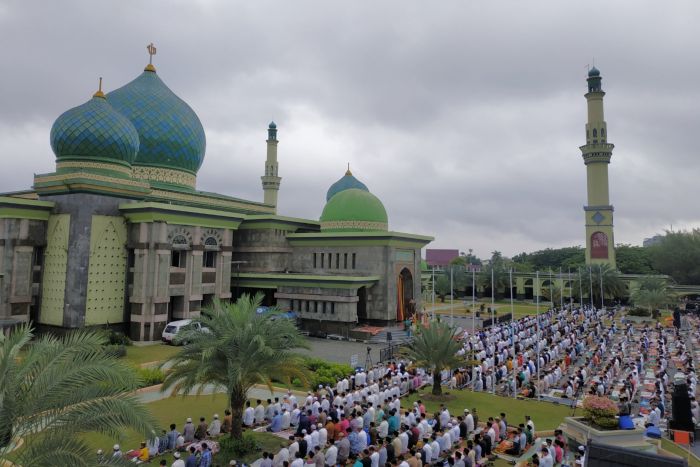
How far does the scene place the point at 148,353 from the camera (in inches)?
949

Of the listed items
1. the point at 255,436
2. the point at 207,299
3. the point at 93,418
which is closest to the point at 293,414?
the point at 255,436

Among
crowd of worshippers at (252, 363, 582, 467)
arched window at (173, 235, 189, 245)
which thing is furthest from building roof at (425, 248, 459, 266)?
crowd of worshippers at (252, 363, 582, 467)

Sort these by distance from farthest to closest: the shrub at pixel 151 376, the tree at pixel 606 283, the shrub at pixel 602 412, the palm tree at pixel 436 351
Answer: the tree at pixel 606 283 < the shrub at pixel 151 376 < the palm tree at pixel 436 351 < the shrub at pixel 602 412

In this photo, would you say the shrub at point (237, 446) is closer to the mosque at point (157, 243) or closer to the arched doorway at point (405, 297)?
the mosque at point (157, 243)

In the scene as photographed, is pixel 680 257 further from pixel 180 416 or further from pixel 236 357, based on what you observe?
pixel 236 357

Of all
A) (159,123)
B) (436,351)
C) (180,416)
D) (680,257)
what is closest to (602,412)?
(436,351)

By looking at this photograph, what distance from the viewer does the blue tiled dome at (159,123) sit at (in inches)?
1296

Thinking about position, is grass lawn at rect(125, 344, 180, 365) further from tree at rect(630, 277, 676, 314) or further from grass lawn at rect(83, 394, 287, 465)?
tree at rect(630, 277, 676, 314)

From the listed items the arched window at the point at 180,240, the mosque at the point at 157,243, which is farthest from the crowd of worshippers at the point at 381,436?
the arched window at the point at 180,240

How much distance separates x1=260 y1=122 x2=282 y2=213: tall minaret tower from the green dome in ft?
71.4

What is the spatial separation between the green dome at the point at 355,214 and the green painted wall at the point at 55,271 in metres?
17.4

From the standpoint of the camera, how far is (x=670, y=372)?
23.1 metres

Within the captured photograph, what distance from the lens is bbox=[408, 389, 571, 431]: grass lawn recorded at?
1627 cm

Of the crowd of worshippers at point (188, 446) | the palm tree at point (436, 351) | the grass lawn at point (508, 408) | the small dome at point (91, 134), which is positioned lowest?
the grass lawn at point (508, 408)
